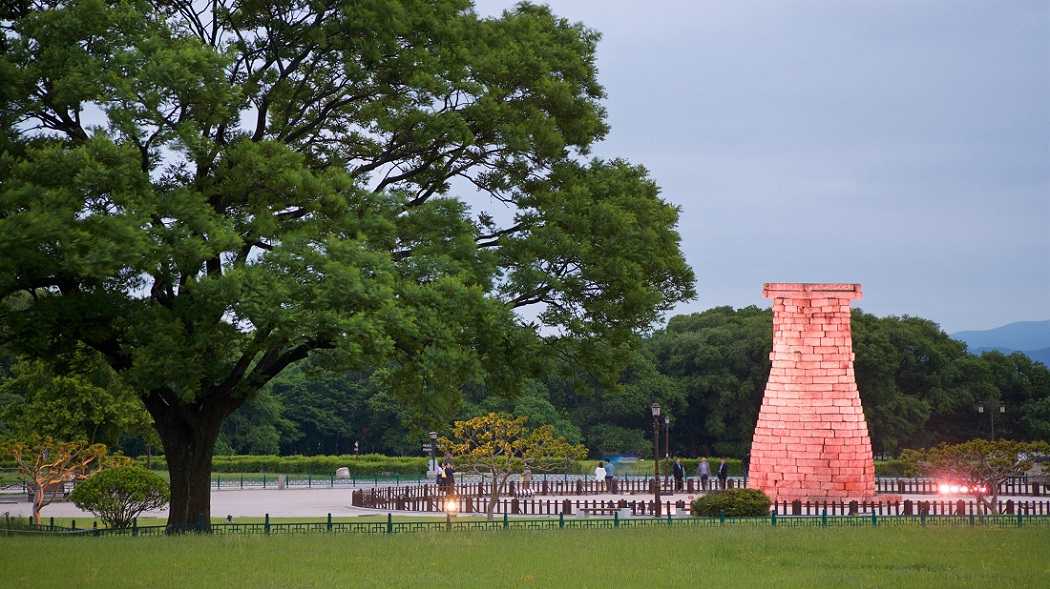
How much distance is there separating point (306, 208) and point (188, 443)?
6125mm

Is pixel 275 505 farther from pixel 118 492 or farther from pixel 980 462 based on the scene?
pixel 980 462

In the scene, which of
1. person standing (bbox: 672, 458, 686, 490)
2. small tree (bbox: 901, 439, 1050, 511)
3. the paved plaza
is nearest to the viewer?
small tree (bbox: 901, 439, 1050, 511)

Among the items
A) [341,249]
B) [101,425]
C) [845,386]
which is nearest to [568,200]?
[341,249]

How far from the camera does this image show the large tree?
19.9 metres

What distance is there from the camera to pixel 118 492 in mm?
27031

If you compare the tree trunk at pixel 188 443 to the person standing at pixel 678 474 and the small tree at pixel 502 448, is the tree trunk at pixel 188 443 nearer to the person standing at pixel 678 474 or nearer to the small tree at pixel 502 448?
the small tree at pixel 502 448

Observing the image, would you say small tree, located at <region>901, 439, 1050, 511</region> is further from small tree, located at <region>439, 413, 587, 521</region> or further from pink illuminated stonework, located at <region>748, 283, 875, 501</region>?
small tree, located at <region>439, 413, 587, 521</region>

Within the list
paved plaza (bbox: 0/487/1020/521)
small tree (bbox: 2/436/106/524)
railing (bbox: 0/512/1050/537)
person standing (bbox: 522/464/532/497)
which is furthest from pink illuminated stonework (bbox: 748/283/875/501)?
small tree (bbox: 2/436/106/524)

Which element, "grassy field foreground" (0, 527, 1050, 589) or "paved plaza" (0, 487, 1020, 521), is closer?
"grassy field foreground" (0, 527, 1050, 589)

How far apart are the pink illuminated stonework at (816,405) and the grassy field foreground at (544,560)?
13679 mm

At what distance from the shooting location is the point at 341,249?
2033 cm

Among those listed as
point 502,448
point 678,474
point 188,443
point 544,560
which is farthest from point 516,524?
point 678,474

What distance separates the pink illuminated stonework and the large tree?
12.5m

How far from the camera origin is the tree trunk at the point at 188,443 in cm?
2431
